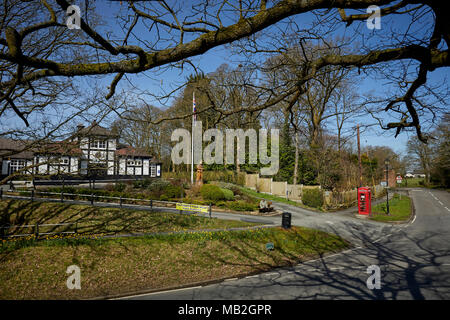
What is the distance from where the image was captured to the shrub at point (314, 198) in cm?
2361

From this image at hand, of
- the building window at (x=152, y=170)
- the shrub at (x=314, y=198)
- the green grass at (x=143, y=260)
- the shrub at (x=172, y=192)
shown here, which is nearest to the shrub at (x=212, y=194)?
the shrub at (x=172, y=192)

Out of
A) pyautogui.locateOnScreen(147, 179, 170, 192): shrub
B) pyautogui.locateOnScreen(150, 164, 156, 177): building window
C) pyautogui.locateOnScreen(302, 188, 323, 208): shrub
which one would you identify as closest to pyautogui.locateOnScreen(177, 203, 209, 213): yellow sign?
pyautogui.locateOnScreen(147, 179, 170, 192): shrub

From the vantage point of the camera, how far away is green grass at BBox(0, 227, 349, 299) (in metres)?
8.40

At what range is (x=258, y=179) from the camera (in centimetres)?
3291

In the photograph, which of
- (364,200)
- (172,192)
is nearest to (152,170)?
(172,192)

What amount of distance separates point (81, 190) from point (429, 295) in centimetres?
2205

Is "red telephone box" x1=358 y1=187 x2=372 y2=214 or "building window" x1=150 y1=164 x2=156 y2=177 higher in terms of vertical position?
"building window" x1=150 y1=164 x2=156 y2=177

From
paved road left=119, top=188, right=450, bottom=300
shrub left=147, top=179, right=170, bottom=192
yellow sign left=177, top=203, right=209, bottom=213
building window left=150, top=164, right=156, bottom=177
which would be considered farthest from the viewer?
building window left=150, top=164, right=156, bottom=177

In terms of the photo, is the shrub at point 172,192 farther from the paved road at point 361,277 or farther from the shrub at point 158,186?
the paved road at point 361,277

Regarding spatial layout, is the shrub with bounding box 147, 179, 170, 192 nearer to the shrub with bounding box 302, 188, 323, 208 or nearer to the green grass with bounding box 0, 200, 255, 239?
the green grass with bounding box 0, 200, 255, 239

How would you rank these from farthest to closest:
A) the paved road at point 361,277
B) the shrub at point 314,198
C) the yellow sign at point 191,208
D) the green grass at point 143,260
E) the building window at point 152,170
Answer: the building window at point 152,170
the shrub at point 314,198
the yellow sign at point 191,208
the green grass at point 143,260
the paved road at point 361,277

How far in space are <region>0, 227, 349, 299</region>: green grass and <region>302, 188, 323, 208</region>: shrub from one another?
10597 millimetres

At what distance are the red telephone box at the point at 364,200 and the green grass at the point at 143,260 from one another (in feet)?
29.3
